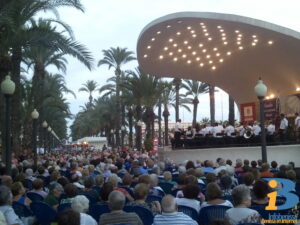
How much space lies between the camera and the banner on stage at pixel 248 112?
3397 centimetres

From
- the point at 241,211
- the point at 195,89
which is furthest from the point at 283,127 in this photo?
the point at 195,89

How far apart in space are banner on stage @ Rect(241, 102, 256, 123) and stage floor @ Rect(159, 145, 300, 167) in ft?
30.3

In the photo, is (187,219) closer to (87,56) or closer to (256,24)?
(87,56)

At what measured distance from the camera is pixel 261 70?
104ft

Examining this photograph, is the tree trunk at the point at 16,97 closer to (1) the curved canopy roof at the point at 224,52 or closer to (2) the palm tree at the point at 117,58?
(1) the curved canopy roof at the point at 224,52

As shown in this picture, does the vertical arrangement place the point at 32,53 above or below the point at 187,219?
above

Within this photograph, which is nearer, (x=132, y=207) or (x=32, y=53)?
(x=132, y=207)

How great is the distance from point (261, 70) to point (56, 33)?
18409 mm

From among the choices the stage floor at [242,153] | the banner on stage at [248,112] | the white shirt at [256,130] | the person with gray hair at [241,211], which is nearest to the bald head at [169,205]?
the person with gray hair at [241,211]

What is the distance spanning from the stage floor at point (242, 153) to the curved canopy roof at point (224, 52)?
6560mm

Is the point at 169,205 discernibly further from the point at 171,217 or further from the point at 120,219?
the point at 120,219

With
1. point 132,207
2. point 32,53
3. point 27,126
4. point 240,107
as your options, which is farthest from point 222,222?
point 27,126

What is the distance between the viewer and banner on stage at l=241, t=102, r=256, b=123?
34.0 m

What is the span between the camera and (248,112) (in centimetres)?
3456
